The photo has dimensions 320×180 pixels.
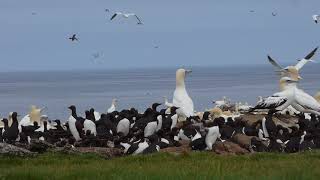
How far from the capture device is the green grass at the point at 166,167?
15.4 meters

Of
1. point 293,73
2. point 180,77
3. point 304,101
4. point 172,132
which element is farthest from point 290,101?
point 172,132

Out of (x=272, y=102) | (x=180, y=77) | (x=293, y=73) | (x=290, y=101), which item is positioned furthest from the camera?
(x=180, y=77)

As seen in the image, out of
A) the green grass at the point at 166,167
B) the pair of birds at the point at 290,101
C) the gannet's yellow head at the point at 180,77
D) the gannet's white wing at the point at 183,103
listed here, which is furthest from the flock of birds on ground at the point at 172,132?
the gannet's yellow head at the point at 180,77

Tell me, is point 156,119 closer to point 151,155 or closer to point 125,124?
point 125,124

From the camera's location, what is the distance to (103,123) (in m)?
26.8

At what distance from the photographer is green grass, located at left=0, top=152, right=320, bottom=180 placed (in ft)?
50.5

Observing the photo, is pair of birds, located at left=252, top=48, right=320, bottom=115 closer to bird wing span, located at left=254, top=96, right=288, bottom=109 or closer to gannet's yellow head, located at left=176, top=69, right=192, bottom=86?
bird wing span, located at left=254, top=96, right=288, bottom=109

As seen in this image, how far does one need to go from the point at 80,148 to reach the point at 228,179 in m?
8.73

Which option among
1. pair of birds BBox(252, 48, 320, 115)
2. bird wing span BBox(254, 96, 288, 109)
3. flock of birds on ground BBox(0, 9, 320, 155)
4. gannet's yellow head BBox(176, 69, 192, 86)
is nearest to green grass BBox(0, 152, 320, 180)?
flock of birds on ground BBox(0, 9, 320, 155)

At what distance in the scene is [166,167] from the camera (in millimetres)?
17703

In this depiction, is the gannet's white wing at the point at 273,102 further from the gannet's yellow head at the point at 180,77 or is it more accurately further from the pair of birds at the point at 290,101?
the gannet's yellow head at the point at 180,77

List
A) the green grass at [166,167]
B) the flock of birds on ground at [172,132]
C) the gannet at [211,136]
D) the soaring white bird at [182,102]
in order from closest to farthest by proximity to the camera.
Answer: the green grass at [166,167] → the gannet at [211,136] → the flock of birds on ground at [172,132] → the soaring white bird at [182,102]

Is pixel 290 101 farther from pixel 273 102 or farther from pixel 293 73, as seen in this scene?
pixel 293 73

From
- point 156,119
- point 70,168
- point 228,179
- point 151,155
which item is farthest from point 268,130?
point 228,179
